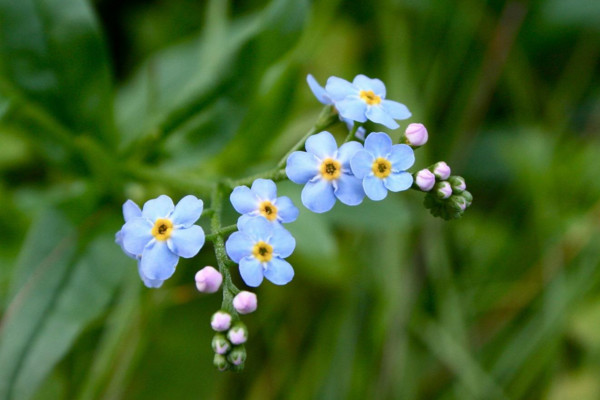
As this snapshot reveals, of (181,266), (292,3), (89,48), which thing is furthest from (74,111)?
(292,3)

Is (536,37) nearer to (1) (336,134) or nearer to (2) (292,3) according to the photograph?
(1) (336,134)

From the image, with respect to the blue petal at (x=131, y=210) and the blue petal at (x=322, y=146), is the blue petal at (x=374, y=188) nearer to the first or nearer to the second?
the blue petal at (x=322, y=146)

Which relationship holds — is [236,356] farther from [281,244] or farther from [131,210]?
[131,210]

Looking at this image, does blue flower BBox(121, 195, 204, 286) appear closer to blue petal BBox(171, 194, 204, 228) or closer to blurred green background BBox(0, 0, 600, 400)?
blue petal BBox(171, 194, 204, 228)

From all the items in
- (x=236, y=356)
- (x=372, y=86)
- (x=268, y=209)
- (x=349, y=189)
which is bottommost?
(x=236, y=356)

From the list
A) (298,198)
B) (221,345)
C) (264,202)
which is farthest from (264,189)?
(298,198)
